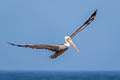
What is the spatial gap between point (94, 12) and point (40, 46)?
418 centimetres

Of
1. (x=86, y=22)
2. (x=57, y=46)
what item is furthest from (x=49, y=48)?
(x=86, y=22)

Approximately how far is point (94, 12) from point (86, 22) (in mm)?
925

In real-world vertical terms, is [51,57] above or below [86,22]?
below

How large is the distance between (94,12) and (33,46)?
447cm

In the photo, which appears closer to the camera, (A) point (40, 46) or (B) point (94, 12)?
(A) point (40, 46)

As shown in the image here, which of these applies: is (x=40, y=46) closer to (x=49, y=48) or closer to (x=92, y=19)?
(x=49, y=48)

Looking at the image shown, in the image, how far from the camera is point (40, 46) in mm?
19109

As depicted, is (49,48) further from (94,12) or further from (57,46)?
(94,12)

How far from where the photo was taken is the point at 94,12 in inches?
877

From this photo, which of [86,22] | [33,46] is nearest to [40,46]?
[33,46]

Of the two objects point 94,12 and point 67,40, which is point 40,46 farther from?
point 94,12

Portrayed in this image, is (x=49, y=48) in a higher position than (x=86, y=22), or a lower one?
lower

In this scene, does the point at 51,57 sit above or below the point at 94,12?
below

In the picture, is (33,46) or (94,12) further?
(94,12)
